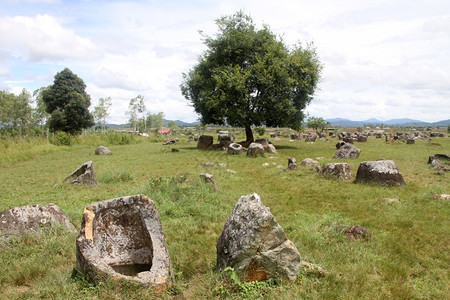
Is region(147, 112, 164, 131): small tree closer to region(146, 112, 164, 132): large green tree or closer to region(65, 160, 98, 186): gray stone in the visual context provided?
region(146, 112, 164, 132): large green tree

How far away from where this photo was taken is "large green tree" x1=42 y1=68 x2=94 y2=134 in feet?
124

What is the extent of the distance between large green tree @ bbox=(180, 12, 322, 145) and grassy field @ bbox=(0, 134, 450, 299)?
13.8 meters

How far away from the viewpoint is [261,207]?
4.29m

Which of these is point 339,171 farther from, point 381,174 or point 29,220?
point 29,220

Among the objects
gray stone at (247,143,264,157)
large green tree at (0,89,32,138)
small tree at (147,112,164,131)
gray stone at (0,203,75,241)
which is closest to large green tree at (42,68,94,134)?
large green tree at (0,89,32,138)

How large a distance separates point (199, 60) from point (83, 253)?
2719 cm

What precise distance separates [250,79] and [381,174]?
55.2ft

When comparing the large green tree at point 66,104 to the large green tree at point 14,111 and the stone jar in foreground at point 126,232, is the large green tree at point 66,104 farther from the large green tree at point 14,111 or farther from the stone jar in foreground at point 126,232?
the stone jar in foreground at point 126,232

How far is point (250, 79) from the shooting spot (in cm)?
2564

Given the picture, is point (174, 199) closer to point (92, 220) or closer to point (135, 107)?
point (92, 220)

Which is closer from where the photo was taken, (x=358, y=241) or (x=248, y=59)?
(x=358, y=241)

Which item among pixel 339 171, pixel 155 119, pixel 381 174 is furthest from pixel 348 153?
pixel 155 119

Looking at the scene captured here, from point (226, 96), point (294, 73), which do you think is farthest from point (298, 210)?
point (294, 73)

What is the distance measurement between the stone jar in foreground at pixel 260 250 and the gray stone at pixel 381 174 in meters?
7.71
